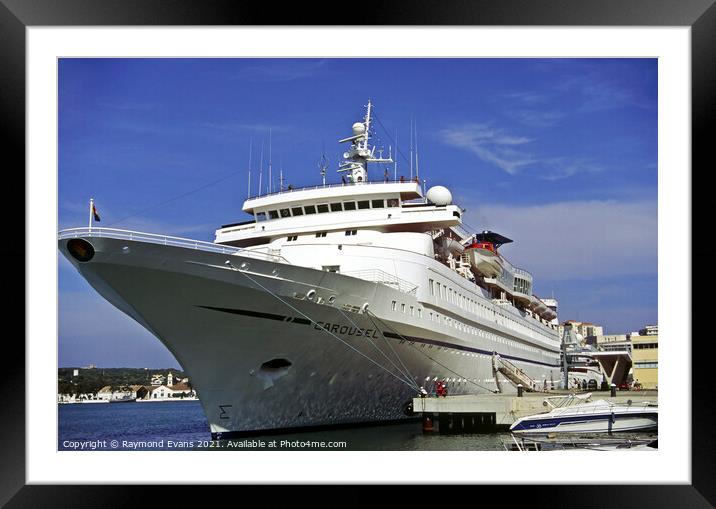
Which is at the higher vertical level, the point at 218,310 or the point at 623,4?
the point at 623,4

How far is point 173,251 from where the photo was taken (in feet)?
42.3

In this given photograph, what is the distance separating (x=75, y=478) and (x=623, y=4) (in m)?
9.58

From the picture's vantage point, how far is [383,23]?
1022 centimetres

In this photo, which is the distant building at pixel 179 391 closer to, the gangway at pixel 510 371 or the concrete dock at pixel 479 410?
the concrete dock at pixel 479 410

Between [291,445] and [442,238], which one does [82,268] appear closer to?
[291,445]

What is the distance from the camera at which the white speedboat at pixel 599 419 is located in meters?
16.2

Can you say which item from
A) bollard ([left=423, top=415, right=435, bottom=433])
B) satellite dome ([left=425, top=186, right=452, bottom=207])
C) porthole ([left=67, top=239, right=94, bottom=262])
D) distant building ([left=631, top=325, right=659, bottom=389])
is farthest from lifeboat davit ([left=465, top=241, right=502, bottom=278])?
porthole ([left=67, top=239, right=94, bottom=262])

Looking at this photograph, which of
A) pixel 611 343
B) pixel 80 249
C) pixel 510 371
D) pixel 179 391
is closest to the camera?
pixel 80 249

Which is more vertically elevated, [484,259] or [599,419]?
[484,259]

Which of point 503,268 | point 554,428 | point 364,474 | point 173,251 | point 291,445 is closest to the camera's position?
point 364,474

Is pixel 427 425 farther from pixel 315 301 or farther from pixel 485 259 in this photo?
pixel 485 259

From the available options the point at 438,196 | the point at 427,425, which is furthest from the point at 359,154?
the point at 427,425

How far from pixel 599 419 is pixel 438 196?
7469 mm
